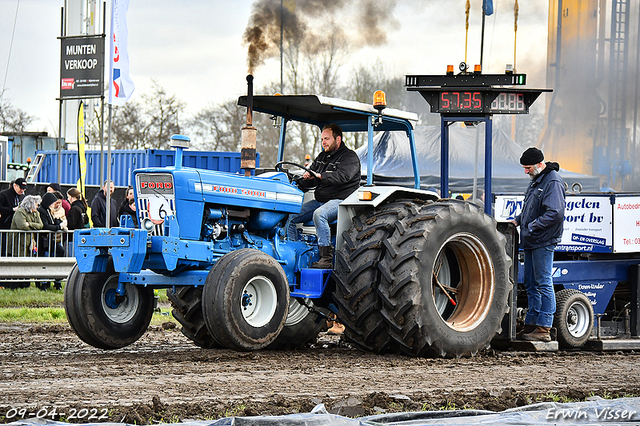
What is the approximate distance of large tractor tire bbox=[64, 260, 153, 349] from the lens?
6.84 m

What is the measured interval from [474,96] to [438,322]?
3.22 m

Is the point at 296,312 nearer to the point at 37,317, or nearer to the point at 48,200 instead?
the point at 37,317

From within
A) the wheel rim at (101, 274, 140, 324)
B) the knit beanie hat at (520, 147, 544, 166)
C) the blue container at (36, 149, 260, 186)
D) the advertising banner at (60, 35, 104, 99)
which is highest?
the advertising banner at (60, 35, 104, 99)

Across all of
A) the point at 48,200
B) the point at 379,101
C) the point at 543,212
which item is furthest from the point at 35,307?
the point at 543,212

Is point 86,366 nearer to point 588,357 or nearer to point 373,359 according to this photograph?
point 373,359

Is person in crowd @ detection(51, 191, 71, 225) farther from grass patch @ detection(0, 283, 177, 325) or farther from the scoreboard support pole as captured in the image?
the scoreboard support pole

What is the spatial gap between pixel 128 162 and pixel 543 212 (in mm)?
16764

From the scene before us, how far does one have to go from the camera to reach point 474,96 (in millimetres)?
9219

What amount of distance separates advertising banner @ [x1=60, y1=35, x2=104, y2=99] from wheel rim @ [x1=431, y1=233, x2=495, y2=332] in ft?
30.5

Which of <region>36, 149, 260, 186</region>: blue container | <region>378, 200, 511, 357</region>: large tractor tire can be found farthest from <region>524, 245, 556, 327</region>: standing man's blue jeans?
<region>36, 149, 260, 186</region>: blue container

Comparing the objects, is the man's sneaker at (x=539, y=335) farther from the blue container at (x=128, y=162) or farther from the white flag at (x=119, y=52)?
the blue container at (x=128, y=162)

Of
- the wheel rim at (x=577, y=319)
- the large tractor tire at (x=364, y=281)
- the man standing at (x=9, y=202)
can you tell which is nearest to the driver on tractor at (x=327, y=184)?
the large tractor tire at (x=364, y=281)

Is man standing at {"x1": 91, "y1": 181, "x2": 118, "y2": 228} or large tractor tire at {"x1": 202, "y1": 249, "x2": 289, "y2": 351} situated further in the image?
man standing at {"x1": 91, "y1": 181, "x2": 118, "y2": 228}

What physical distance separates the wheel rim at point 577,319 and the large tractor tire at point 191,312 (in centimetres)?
381
